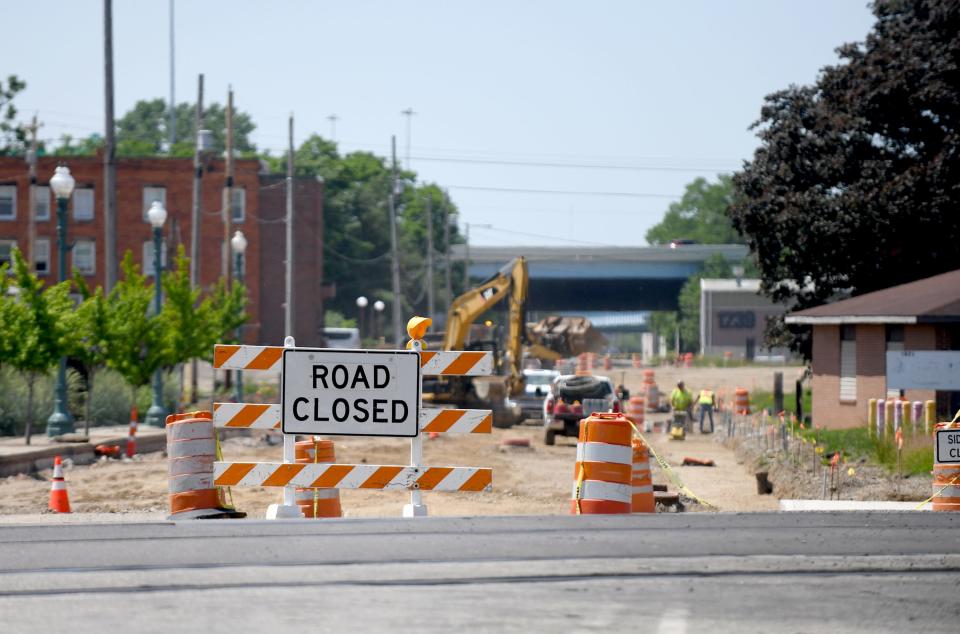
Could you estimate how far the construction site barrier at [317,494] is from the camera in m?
14.4

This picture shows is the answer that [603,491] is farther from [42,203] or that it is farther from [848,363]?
[42,203]

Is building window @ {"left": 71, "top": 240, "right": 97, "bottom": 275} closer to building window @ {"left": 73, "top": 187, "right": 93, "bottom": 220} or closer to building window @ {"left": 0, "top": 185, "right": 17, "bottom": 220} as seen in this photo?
building window @ {"left": 73, "top": 187, "right": 93, "bottom": 220}

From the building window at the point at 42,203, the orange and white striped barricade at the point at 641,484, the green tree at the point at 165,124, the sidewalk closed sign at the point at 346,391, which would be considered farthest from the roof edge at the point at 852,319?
the green tree at the point at 165,124

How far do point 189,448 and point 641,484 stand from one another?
17.0 ft

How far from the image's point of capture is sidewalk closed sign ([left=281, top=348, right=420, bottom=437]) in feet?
39.5

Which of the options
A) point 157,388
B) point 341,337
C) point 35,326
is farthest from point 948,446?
point 341,337

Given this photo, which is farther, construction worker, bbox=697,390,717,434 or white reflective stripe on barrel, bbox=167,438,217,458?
construction worker, bbox=697,390,717,434

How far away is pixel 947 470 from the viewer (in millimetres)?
15938

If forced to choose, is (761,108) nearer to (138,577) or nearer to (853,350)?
(853,350)

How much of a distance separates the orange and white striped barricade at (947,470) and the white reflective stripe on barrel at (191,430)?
7902 millimetres

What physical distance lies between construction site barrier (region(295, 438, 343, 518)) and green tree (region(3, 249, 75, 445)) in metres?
13.3

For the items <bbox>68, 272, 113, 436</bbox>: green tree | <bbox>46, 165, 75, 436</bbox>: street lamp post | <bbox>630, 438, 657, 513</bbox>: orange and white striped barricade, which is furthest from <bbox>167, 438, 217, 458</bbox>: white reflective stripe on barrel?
<bbox>68, 272, 113, 436</bbox>: green tree

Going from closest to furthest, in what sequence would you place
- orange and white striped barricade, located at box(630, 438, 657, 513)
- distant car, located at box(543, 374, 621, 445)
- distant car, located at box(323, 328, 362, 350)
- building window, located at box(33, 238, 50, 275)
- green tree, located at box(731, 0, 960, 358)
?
orange and white striped barricade, located at box(630, 438, 657, 513) < distant car, located at box(543, 374, 621, 445) < green tree, located at box(731, 0, 960, 358) < building window, located at box(33, 238, 50, 275) < distant car, located at box(323, 328, 362, 350)

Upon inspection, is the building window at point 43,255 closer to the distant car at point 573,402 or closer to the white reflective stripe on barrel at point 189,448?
the distant car at point 573,402
